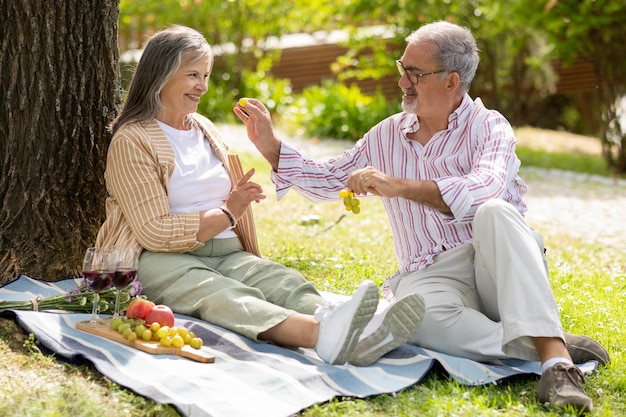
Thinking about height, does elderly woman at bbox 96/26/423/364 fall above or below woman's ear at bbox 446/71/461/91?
below

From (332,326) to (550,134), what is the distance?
537 inches

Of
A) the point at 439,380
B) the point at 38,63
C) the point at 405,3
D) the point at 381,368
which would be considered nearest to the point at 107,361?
the point at 381,368

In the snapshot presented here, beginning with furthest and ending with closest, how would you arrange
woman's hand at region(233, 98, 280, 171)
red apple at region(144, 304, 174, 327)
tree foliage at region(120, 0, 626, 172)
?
1. tree foliage at region(120, 0, 626, 172)
2. woman's hand at region(233, 98, 280, 171)
3. red apple at region(144, 304, 174, 327)

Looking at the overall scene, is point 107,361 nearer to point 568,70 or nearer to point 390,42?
point 390,42

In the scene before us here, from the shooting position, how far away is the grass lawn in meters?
3.21

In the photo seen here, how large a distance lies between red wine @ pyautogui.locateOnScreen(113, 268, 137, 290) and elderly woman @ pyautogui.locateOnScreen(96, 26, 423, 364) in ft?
1.16

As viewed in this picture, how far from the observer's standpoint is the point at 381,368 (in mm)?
3641

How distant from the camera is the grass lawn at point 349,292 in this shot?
3.21 meters

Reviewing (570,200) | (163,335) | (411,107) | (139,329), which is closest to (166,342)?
(163,335)

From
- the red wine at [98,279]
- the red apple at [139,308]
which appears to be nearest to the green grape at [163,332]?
the red apple at [139,308]

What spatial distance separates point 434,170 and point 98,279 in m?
1.59

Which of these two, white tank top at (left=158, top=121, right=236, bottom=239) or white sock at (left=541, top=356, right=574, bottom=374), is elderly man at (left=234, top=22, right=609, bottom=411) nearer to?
white sock at (left=541, top=356, right=574, bottom=374)

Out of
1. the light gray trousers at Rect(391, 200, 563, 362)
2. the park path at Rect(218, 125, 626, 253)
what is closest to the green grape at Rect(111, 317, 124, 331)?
the light gray trousers at Rect(391, 200, 563, 362)

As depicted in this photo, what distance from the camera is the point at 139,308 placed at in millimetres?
3812
